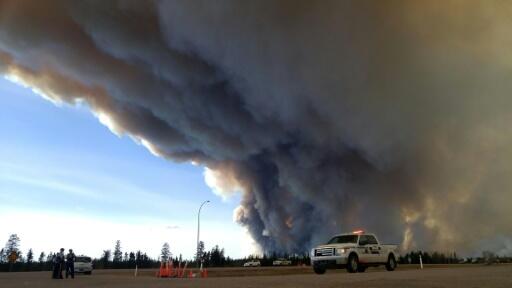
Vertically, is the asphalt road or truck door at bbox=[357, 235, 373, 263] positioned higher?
truck door at bbox=[357, 235, 373, 263]

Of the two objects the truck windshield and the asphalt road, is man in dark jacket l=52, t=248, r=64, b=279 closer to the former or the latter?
the asphalt road

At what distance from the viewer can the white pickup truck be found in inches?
843

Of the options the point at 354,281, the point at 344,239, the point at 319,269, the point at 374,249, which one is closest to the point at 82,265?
the point at 319,269

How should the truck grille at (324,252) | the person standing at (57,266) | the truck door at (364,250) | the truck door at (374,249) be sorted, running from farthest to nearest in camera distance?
1. the person standing at (57,266)
2. the truck door at (374,249)
3. the truck door at (364,250)
4. the truck grille at (324,252)

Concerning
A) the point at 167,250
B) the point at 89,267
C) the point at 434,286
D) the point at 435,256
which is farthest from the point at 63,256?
the point at 167,250

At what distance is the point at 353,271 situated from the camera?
70.7 ft

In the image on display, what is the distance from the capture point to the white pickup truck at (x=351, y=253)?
21406 millimetres

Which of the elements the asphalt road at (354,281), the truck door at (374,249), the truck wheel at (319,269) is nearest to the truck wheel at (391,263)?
the truck door at (374,249)

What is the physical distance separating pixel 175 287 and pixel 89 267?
86.4ft

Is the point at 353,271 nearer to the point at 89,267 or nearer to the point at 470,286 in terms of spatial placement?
the point at 470,286

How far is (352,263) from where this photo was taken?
70.8 feet

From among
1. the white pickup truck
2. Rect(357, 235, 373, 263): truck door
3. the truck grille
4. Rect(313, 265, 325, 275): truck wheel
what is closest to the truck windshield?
the white pickup truck

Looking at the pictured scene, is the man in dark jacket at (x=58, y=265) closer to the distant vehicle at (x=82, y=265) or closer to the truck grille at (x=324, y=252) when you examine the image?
the distant vehicle at (x=82, y=265)

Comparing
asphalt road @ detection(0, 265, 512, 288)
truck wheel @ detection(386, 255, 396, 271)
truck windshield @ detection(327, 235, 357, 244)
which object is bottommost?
asphalt road @ detection(0, 265, 512, 288)
